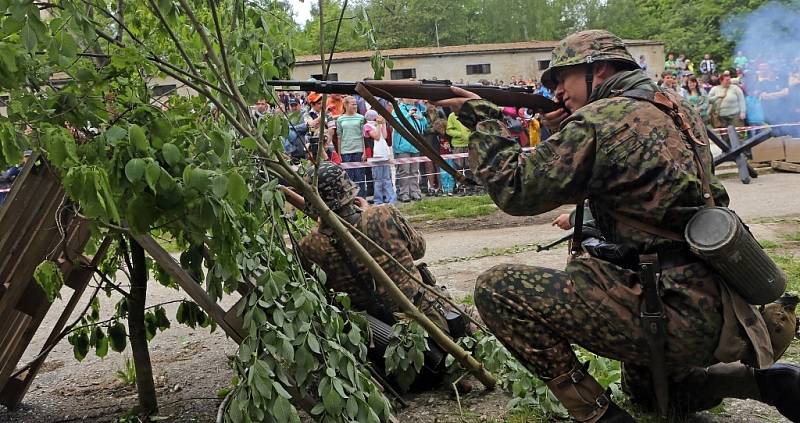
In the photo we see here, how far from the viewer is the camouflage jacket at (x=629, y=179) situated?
324cm

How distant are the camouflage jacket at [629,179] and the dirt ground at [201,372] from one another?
100cm

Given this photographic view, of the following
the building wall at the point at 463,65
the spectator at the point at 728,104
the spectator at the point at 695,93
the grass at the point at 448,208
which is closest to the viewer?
the grass at the point at 448,208

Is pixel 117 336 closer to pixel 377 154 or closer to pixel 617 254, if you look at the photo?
pixel 617 254

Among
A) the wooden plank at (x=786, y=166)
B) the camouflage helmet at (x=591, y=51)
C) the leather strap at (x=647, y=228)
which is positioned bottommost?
the wooden plank at (x=786, y=166)

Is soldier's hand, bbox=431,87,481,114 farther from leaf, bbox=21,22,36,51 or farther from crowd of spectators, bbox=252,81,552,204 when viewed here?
crowd of spectators, bbox=252,81,552,204

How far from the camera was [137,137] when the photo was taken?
2.82 metres

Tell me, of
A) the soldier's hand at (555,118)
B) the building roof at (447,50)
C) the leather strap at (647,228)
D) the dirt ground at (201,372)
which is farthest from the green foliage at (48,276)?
the building roof at (447,50)

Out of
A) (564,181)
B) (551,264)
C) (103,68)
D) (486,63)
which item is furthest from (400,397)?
(486,63)

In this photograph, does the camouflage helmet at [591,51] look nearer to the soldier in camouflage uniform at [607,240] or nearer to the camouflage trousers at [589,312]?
the soldier in camouflage uniform at [607,240]

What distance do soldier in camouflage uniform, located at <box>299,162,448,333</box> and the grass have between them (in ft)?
23.7

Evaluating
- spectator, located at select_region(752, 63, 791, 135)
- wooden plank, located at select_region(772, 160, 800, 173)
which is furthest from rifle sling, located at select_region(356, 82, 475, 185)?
spectator, located at select_region(752, 63, 791, 135)

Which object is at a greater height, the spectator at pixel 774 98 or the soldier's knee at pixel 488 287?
the soldier's knee at pixel 488 287

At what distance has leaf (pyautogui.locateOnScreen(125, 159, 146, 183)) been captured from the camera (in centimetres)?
271

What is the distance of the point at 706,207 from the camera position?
3.23m
